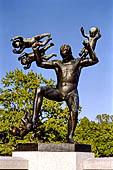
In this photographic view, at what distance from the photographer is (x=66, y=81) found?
33.0 ft

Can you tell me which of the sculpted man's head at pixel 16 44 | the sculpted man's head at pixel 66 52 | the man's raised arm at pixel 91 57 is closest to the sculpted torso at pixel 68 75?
the sculpted man's head at pixel 66 52

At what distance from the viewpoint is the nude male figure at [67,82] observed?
9930 mm

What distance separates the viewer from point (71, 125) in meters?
9.96

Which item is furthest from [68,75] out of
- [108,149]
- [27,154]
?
[108,149]

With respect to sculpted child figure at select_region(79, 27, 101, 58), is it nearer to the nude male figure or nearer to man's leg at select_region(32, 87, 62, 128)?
the nude male figure

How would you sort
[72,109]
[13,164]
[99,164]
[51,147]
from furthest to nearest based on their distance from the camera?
1. [72,109]
2. [51,147]
3. [99,164]
4. [13,164]

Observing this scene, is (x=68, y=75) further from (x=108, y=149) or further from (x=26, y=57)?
(x=108, y=149)

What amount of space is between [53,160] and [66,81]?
229cm

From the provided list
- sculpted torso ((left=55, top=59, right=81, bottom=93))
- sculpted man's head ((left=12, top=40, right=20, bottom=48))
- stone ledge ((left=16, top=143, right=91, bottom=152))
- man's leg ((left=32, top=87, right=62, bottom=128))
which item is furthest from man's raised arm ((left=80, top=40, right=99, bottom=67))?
stone ledge ((left=16, top=143, right=91, bottom=152))

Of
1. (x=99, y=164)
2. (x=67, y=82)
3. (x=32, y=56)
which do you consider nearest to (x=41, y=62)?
(x=32, y=56)

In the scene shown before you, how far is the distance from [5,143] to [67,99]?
2043cm

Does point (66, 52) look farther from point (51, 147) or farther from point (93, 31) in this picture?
point (51, 147)

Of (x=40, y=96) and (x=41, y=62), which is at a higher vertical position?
(x=41, y=62)

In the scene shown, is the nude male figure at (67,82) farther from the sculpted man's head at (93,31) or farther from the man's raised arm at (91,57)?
the sculpted man's head at (93,31)
